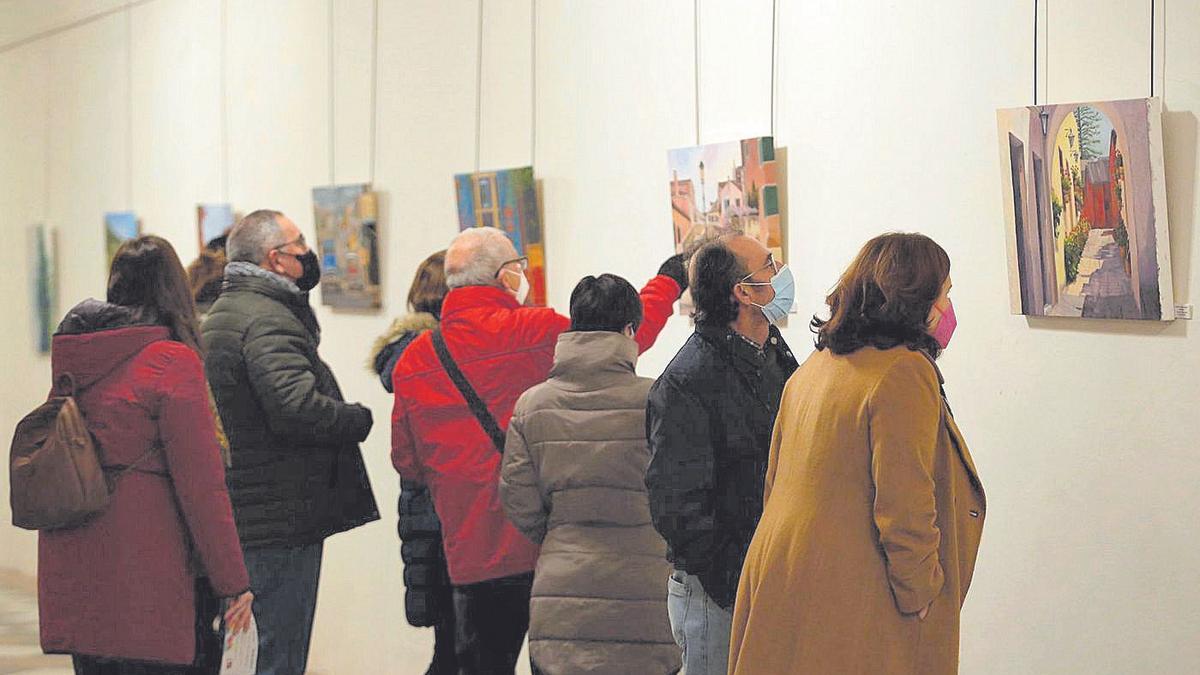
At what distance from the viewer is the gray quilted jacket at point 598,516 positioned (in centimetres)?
438

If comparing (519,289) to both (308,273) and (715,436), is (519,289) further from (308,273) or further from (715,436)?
(715,436)

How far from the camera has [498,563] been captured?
4.95 metres

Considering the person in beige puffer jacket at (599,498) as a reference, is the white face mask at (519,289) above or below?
above

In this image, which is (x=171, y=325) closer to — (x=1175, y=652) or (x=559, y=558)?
(x=559, y=558)

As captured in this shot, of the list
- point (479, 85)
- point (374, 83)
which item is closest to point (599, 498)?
point (479, 85)

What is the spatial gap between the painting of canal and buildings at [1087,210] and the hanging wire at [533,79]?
262cm

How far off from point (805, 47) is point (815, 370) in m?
2.06

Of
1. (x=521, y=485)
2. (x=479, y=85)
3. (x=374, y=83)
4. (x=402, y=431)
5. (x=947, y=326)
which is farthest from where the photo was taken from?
(x=374, y=83)

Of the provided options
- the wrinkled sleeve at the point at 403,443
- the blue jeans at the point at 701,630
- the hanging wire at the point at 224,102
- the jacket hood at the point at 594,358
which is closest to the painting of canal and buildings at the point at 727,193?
the jacket hood at the point at 594,358

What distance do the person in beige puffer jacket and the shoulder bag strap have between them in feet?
1.60

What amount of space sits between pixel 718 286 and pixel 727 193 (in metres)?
1.54

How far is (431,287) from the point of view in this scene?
215 inches

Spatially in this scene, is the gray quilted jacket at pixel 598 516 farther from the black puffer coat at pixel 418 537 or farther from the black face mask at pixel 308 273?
the black face mask at pixel 308 273

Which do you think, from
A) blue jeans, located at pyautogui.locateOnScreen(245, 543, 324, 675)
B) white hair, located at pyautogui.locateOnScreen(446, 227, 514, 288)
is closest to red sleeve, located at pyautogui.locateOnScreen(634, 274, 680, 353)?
white hair, located at pyautogui.locateOnScreen(446, 227, 514, 288)
